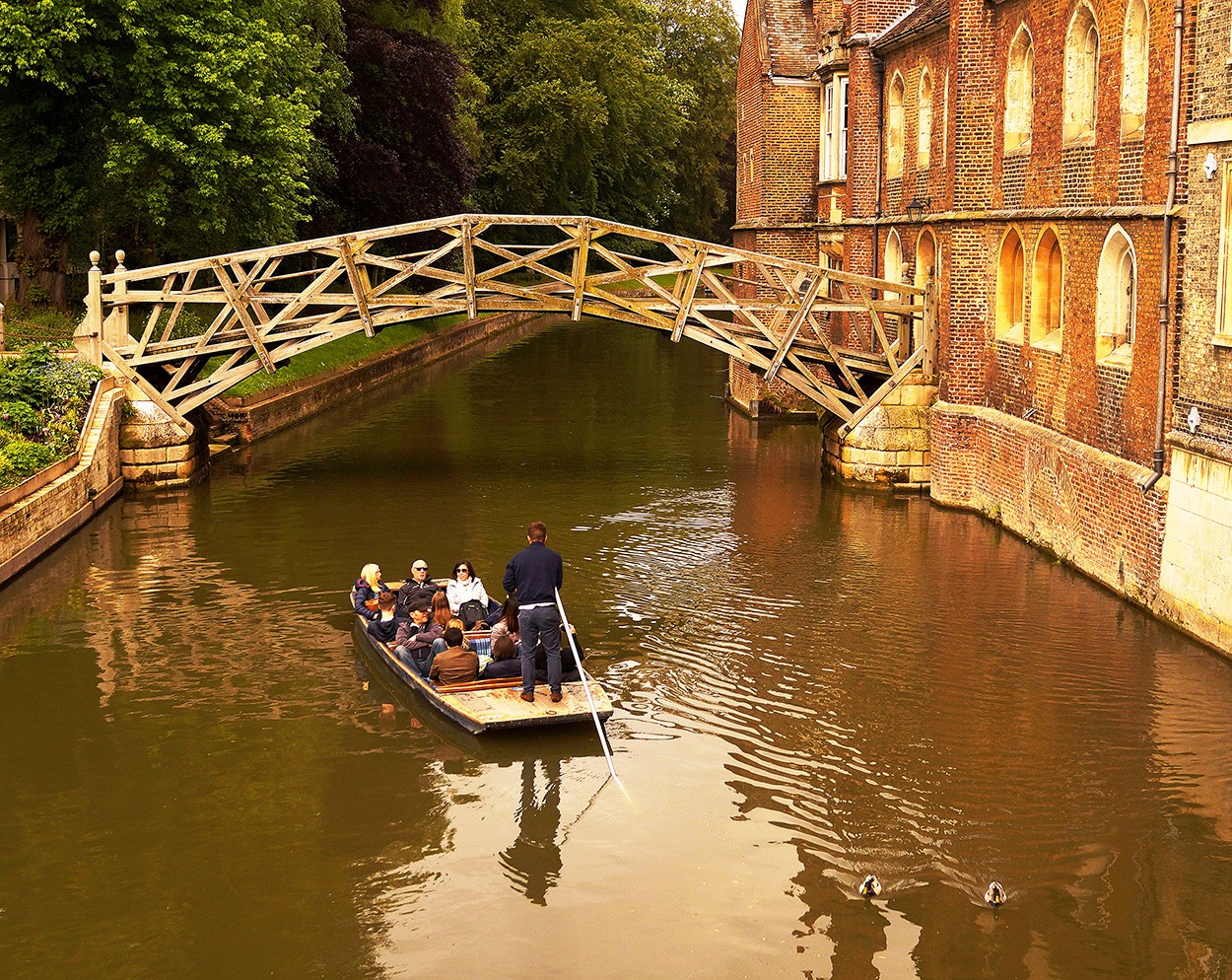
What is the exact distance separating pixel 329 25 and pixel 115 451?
14072 millimetres

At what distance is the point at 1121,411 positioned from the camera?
16875mm

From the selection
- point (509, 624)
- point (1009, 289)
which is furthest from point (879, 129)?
point (509, 624)

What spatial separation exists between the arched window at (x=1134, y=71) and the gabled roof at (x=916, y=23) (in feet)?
21.2

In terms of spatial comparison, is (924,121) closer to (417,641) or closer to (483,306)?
(483,306)

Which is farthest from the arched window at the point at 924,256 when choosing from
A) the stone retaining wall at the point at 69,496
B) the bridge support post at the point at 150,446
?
the stone retaining wall at the point at 69,496

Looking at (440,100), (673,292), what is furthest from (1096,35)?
(440,100)

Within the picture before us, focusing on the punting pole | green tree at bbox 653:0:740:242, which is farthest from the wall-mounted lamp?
green tree at bbox 653:0:740:242

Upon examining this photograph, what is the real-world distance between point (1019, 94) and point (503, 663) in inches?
470

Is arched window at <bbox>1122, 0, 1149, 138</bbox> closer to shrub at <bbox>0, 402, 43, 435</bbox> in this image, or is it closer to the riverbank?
the riverbank

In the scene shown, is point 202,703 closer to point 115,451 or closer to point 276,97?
point 115,451

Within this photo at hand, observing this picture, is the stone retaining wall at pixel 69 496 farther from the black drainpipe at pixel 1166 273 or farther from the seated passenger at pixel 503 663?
the black drainpipe at pixel 1166 273

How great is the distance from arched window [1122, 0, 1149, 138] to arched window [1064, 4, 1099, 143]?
1392mm

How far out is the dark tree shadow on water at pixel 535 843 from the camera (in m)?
9.68

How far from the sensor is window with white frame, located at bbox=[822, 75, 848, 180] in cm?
2906
